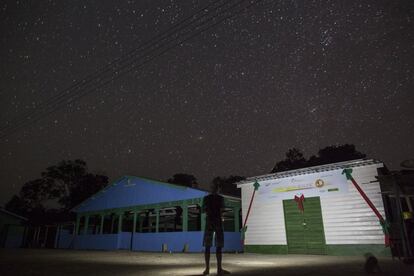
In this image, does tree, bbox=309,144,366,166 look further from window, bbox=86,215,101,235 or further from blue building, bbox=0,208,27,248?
blue building, bbox=0,208,27,248

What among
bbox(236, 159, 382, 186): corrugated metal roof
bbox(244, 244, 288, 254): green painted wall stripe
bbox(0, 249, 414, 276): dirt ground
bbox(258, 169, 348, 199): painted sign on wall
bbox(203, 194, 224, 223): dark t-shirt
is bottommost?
bbox(0, 249, 414, 276): dirt ground

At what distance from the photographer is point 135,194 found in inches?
881

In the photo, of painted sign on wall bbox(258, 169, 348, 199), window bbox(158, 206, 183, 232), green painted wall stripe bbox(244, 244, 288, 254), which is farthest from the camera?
window bbox(158, 206, 183, 232)

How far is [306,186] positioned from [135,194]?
1289cm

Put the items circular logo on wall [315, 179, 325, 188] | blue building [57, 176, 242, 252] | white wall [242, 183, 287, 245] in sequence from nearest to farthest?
1. circular logo on wall [315, 179, 325, 188]
2. white wall [242, 183, 287, 245]
3. blue building [57, 176, 242, 252]

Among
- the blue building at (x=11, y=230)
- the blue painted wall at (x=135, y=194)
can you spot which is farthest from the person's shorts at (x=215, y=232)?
the blue building at (x=11, y=230)

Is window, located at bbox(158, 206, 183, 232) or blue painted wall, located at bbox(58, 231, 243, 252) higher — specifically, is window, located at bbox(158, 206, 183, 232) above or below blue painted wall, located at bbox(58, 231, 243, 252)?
above

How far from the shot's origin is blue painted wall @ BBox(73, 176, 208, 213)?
19.4m

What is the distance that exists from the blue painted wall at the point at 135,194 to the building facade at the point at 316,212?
4.06 m

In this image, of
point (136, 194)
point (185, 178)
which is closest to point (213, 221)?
point (136, 194)

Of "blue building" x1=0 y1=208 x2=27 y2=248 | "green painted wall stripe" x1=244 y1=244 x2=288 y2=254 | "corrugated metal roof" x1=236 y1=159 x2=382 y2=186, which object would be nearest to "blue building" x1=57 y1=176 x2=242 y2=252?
"green painted wall stripe" x1=244 y1=244 x2=288 y2=254

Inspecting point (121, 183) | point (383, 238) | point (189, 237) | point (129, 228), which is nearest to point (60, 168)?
point (129, 228)

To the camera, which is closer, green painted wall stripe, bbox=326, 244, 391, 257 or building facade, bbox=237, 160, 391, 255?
green painted wall stripe, bbox=326, 244, 391, 257

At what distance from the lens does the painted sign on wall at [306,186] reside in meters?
13.3
